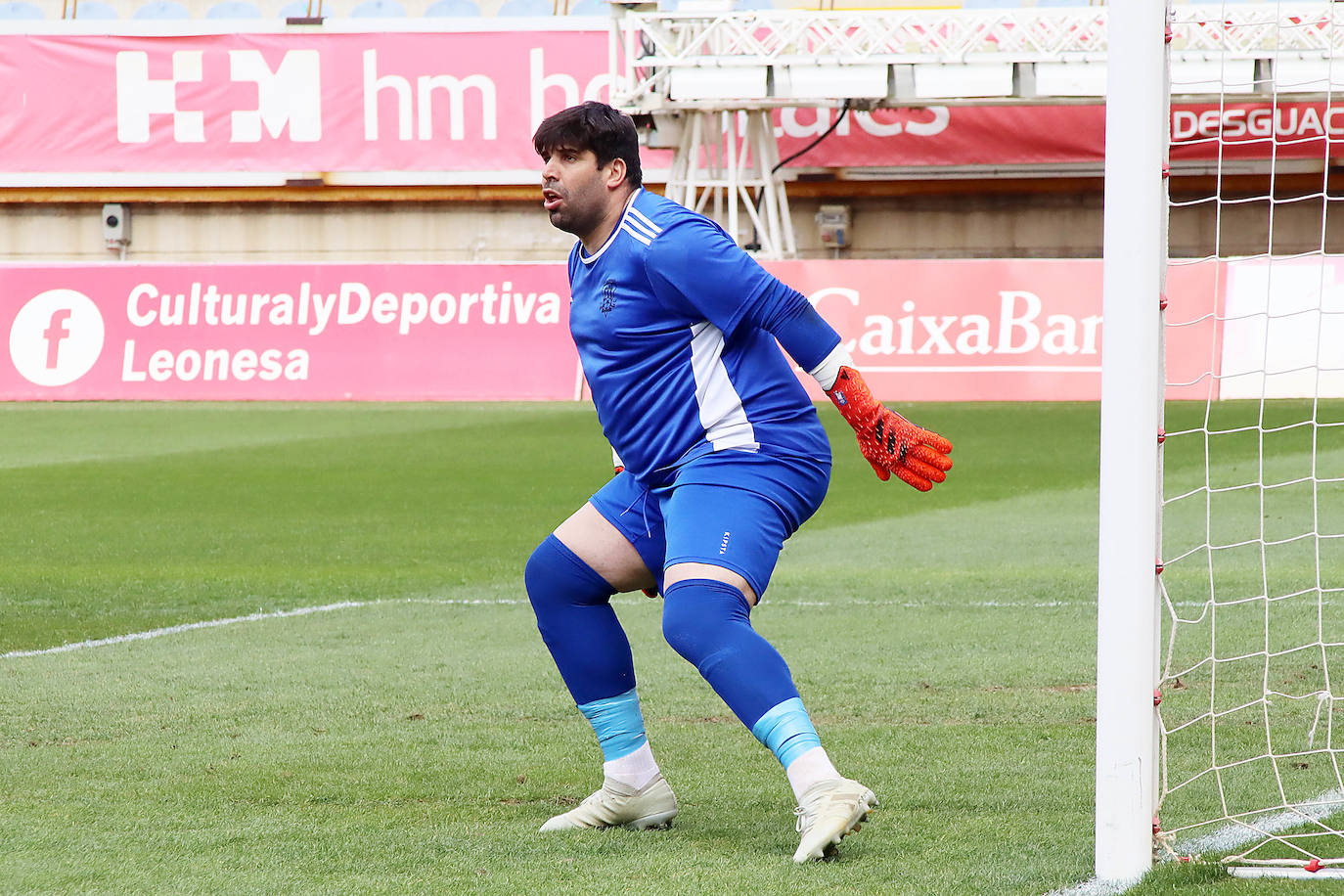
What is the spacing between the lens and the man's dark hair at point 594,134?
396 centimetres

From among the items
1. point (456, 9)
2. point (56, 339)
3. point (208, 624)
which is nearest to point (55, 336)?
point (56, 339)

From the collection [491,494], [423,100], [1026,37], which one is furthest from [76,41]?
[491,494]

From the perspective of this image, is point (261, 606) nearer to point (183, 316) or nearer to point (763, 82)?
point (183, 316)

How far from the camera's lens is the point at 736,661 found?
3.72 m

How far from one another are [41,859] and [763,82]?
22.7 meters

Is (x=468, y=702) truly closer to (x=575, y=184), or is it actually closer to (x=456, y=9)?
(x=575, y=184)

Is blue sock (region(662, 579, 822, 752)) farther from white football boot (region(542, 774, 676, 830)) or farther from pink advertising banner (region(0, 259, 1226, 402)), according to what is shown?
pink advertising banner (region(0, 259, 1226, 402))

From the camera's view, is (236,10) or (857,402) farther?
(236,10)

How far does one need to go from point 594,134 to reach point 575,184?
4.7 inches

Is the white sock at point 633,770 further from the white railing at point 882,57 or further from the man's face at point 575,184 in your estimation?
the white railing at point 882,57

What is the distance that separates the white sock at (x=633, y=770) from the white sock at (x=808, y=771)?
20.4 inches

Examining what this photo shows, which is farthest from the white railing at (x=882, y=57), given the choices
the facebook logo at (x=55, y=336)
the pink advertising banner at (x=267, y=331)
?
the facebook logo at (x=55, y=336)

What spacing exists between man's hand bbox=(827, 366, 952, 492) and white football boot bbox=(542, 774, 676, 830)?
0.94m

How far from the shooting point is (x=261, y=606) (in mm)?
7867
